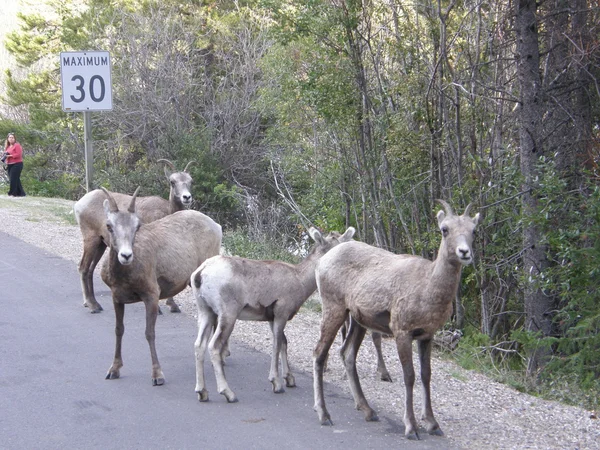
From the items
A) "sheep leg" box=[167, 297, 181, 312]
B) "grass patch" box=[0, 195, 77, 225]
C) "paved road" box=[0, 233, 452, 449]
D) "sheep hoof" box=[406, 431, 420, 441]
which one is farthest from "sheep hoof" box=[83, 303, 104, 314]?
"grass patch" box=[0, 195, 77, 225]

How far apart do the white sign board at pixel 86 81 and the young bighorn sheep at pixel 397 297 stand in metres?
8.19

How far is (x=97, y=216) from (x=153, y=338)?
369cm

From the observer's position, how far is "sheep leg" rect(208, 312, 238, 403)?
6.75 metres

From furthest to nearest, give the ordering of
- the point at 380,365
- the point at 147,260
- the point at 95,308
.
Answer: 1. the point at 95,308
2. the point at 147,260
3. the point at 380,365

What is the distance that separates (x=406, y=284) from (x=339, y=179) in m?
7.80

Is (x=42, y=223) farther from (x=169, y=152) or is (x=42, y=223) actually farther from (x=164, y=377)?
(x=164, y=377)

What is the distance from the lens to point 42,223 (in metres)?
17.9

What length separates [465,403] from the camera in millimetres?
6824

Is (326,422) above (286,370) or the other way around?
the other way around

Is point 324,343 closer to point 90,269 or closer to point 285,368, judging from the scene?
point 285,368

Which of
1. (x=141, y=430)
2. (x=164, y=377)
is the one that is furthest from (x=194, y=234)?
(x=141, y=430)

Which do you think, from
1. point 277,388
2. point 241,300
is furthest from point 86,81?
point 277,388

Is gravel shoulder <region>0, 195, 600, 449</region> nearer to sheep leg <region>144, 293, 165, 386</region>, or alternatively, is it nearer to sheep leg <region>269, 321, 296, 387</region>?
sheep leg <region>269, 321, 296, 387</region>

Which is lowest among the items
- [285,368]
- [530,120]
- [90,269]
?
[285,368]
